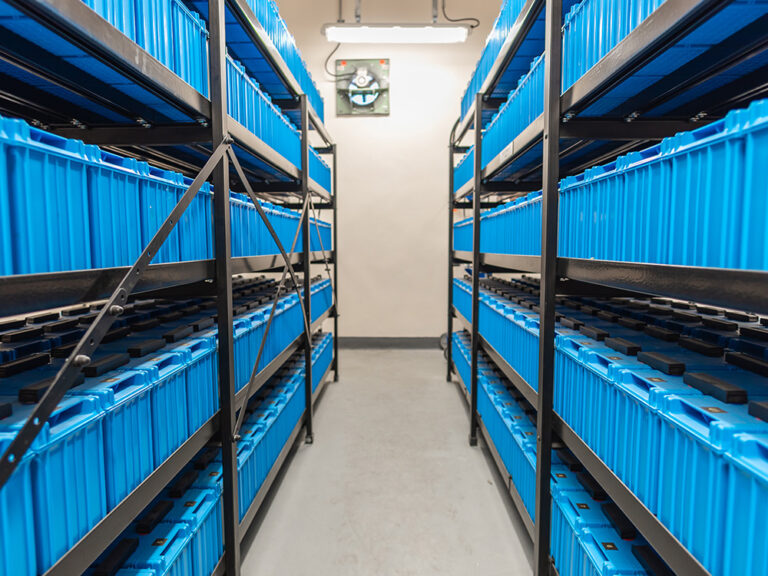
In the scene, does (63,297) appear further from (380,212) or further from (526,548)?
(380,212)

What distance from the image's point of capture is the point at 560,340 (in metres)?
1.67

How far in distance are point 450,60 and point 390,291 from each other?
304 centimetres

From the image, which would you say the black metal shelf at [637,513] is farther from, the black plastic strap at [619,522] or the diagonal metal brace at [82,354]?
the diagonal metal brace at [82,354]

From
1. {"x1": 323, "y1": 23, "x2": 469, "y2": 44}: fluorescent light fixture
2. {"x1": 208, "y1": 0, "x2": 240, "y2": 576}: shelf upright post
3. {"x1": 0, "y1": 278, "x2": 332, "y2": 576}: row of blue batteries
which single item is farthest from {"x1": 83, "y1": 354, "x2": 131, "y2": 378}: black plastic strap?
{"x1": 323, "y1": 23, "x2": 469, "y2": 44}: fluorescent light fixture

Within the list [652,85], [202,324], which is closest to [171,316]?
[202,324]

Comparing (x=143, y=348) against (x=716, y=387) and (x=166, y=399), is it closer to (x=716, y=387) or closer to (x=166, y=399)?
(x=166, y=399)

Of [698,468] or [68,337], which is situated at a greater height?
[68,337]

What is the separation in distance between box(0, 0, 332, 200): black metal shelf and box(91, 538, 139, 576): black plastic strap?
134 cm

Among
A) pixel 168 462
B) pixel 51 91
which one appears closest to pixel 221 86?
pixel 51 91

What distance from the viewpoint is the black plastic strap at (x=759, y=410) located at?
84cm

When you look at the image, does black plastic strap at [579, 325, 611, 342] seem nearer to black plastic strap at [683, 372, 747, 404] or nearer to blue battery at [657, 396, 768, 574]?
black plastic strap at [683, 372, 747, 404]

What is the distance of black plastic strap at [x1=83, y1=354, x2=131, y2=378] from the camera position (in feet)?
3.83

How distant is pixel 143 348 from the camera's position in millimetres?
1382

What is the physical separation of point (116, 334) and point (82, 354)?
0.70 meters
